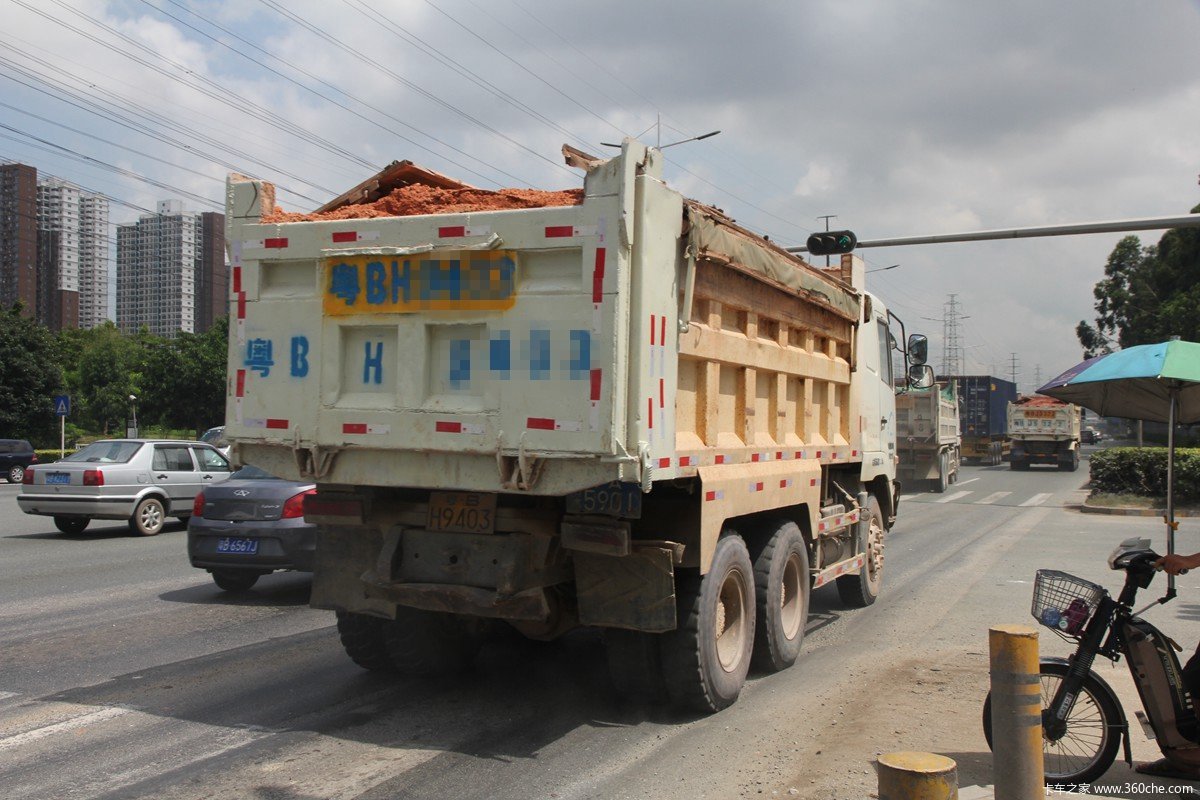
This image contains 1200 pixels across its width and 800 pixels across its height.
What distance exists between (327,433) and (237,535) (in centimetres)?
434

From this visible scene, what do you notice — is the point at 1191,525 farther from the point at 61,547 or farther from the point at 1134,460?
the point at 61,547

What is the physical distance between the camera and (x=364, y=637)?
641 centimetres

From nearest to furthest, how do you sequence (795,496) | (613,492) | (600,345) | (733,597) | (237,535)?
(600,345) → (613,492) → (733,597) → (795,496) → (237,535)

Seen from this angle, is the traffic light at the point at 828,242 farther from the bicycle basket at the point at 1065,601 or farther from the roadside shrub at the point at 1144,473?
the bicycle basket at the point at 1065,601

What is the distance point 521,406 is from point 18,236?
6162 centimetres

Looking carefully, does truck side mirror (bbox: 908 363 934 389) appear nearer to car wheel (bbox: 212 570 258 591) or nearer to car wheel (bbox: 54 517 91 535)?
car wheel (bbox: 212 570 258 591)

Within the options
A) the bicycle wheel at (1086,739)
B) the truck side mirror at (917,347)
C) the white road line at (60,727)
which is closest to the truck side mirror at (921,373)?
the truck side mirror at (917,347)

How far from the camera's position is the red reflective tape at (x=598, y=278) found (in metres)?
4.78

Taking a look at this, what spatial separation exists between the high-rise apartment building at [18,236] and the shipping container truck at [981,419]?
1628 inches

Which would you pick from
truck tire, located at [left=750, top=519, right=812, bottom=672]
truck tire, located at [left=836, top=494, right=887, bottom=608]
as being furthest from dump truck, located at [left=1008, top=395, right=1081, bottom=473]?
truck tire, located at [left=750, top=519, right=812, bottom=672]

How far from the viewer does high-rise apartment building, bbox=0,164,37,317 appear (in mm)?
51938

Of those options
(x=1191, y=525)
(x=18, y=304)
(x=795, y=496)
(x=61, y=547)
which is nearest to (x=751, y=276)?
(x=795, y=496)

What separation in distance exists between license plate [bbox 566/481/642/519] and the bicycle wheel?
7.21 ft

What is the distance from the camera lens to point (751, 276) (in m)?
6.16
